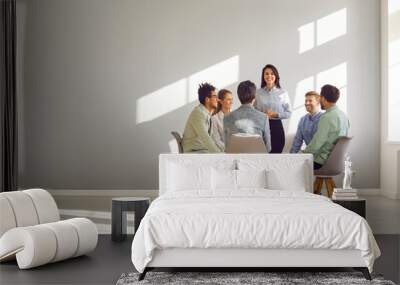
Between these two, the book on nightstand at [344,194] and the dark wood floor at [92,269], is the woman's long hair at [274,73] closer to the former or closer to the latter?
the book on nightstand at [344,194]

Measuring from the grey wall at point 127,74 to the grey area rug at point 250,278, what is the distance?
5.39 metres

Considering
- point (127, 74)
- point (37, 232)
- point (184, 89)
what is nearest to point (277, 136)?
point (184, 89)

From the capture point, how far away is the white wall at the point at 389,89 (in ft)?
30.3

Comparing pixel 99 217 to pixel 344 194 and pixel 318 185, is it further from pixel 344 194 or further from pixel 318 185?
pixel 318 185

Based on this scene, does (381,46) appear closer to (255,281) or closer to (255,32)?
(255,32)

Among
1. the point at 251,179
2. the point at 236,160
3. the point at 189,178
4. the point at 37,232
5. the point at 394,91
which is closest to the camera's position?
the point at 37,232

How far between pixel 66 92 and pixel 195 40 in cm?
208

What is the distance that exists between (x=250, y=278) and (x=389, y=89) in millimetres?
5858

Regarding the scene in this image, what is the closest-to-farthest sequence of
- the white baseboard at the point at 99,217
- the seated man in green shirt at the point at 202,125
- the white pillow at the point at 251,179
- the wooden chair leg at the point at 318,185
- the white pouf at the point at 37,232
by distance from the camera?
the white pouf at the point at 37,232, the white pillow at the point at 251,179, the white baseboard at the point at 99,217, the wooden chair leg at the point at 318,185, the seated man in green shirt at the point at 202,125

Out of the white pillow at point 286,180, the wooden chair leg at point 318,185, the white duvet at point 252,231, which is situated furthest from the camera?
the wooden chair leg at point 318,185

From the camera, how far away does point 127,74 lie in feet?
32.2

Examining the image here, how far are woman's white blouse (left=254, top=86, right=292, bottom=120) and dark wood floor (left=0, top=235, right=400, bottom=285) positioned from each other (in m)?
4.28

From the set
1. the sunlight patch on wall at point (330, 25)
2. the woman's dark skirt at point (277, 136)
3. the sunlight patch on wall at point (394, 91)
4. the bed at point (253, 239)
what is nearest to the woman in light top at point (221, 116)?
the woman's dark skirt at point (277, 136)

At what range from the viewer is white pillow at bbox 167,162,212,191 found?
19.6 ft
